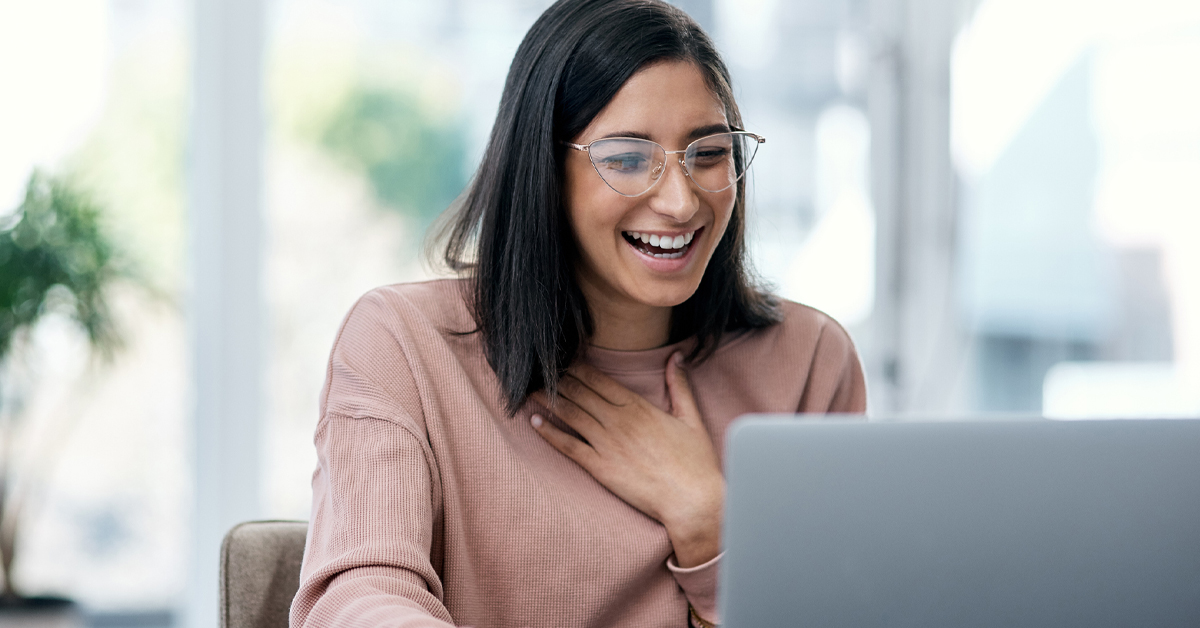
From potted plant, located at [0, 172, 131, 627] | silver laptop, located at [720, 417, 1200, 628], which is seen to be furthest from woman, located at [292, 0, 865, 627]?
potted plant, located at [0, 172, 131, 627]

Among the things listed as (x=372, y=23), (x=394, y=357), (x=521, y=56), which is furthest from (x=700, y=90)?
(x=372, y=23)

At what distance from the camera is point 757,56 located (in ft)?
9.21

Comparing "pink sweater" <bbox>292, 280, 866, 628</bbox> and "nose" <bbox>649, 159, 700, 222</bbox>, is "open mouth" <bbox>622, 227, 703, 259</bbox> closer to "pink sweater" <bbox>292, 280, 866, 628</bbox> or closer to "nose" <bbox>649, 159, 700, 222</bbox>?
"nose" <bbox>649, 159, 700, 222</bbox>

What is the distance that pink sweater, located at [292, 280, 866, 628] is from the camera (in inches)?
41.1

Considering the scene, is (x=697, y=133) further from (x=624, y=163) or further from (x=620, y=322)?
(x=620, y=322)

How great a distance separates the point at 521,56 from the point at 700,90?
9.1 inches

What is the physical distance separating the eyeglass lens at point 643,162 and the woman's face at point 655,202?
0.01 m

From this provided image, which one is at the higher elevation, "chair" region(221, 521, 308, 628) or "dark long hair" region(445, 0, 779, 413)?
"dark long hair" region(445, 0, 779, 413)

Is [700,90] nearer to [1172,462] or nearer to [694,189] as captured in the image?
[694,189]

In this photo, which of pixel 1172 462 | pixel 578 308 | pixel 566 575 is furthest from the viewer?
pixel 578 308

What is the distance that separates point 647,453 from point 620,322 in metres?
0.20

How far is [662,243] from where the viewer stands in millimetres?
1202

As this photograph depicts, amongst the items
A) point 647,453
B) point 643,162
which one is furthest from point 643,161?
point 647,453

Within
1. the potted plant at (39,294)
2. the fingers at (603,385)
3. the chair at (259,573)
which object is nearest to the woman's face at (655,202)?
the fingers at (603,385)
